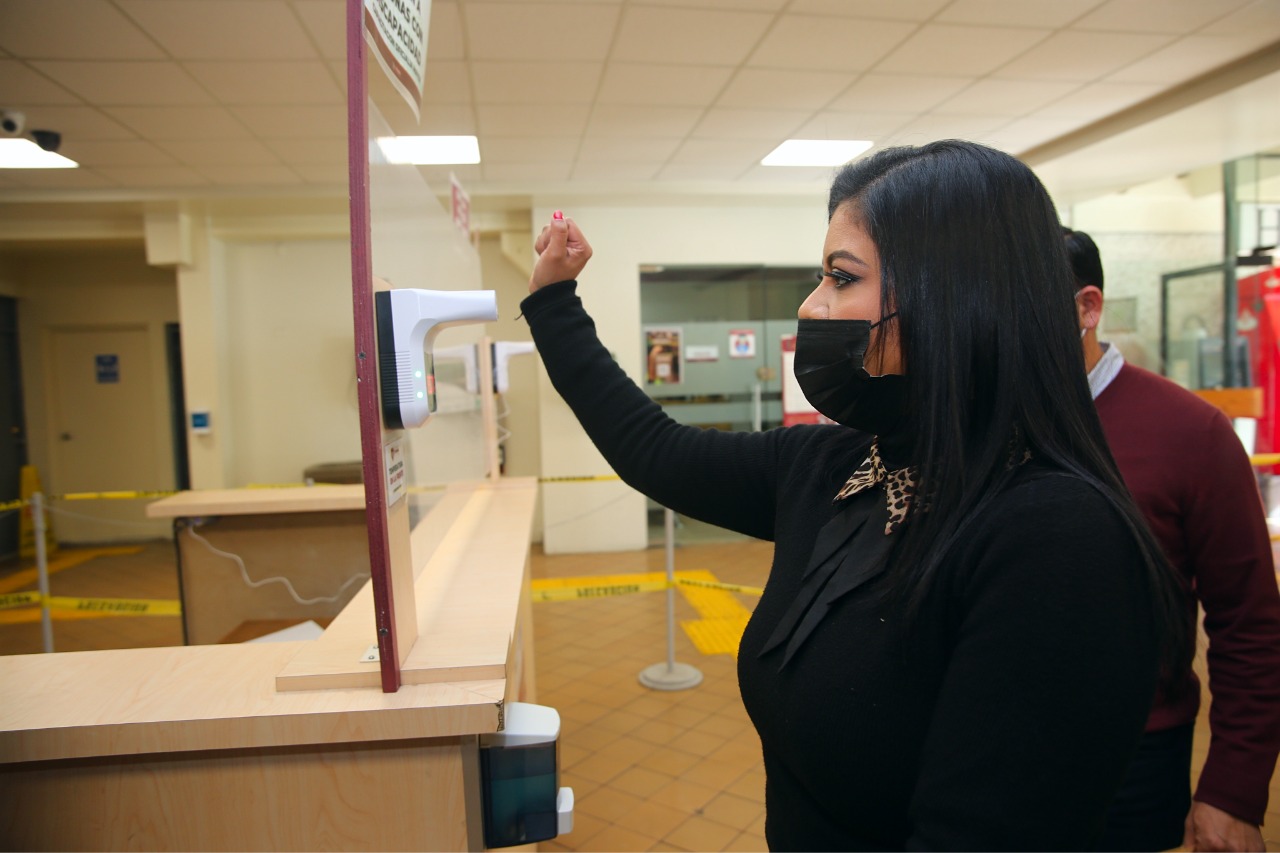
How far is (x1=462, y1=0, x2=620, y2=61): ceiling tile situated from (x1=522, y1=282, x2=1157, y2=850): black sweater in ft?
9.04

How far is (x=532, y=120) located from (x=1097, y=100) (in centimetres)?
323

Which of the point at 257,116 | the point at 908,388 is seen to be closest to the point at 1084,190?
the point at 257,116

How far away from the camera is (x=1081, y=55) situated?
3533 millimetres

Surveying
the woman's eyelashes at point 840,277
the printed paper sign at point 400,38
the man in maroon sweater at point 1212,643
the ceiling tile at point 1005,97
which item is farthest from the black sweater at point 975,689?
the ceiling tile at point 1005,97

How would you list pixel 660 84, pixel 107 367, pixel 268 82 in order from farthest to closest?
pixel 107 367 → pixel 660 84 → pixel 268 82

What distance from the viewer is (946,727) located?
0.58 m

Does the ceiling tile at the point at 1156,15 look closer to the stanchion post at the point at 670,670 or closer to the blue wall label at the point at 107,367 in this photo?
the stanchion post at the point at 670,670

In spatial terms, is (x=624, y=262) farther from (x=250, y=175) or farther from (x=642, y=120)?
(x=250, y=175)

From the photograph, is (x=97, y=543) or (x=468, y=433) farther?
(x=97, y=543)

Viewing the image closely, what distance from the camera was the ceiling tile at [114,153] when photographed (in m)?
4.24

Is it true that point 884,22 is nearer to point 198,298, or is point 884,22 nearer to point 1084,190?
point 1084,190

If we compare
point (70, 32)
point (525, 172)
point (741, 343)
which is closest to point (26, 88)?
point (70, 32)

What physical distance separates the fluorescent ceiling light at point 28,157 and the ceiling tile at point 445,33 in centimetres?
241

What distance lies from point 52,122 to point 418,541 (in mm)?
3826
